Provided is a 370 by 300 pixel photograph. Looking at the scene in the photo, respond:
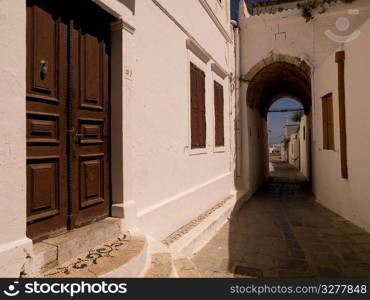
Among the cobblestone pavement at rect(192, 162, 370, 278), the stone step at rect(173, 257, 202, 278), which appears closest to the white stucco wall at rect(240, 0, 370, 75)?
the cobblestone pavement at rect(192, 162, 370, 278)

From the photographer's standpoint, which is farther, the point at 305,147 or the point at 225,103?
the point at 305,147

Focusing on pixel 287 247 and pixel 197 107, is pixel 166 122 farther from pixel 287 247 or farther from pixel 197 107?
pixel 287 247

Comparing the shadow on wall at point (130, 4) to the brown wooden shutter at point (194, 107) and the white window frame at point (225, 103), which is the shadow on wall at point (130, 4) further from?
the white window frame at point (225, 103)

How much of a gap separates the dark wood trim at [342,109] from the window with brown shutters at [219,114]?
2.91 m

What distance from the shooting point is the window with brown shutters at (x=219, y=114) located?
7598mm

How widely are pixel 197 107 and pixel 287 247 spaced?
3264 millimetres

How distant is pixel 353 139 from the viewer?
18.5ft

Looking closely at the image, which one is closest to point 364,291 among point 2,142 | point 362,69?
point 2,142

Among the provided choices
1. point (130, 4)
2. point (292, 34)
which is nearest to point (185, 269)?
point (130, 4)

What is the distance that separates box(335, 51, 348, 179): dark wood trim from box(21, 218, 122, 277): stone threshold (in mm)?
5068

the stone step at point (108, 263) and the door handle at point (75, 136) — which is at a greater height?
the door handle at point (75, 136)

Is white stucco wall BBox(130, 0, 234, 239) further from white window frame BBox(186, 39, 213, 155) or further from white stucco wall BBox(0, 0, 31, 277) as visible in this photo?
white stucco wall BBox(0, 0, 31, 277)

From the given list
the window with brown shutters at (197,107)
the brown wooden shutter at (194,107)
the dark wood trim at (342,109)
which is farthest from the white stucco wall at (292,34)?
the brown wooden shutter at (194,107)

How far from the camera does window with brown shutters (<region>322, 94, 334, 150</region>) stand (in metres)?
7.05
